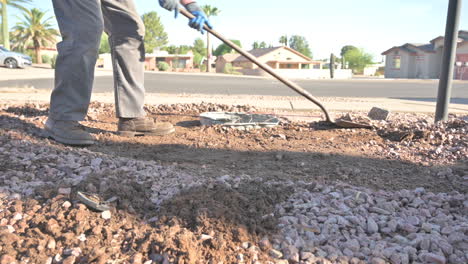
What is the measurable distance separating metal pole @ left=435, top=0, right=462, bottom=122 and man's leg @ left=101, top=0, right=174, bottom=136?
2693 millimetres

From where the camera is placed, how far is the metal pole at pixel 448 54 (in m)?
3.68

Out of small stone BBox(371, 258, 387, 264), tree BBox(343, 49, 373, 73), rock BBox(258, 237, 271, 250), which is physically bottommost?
small stone BBox(371, 258, 387, 264)

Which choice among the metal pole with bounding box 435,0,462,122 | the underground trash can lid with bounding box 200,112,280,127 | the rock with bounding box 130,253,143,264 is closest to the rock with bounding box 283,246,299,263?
the rock with bounding box 130,253,143,264

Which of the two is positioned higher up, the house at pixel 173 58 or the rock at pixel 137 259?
the house at pixel 173 58

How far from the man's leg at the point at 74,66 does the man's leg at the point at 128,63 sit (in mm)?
447

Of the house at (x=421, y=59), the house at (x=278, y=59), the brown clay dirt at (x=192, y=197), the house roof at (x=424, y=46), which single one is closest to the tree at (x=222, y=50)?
the house at (x=278, y=59)

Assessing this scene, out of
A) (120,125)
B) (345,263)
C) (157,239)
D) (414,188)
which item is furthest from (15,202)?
(414,188)

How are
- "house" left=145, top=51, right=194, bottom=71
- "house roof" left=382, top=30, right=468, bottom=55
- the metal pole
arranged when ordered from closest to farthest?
the metal pole, "house roof" left=382, top=30, right=468, bottom=55, "house" left=145, top=51, right=194, bottom=71

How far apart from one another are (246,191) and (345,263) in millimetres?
603

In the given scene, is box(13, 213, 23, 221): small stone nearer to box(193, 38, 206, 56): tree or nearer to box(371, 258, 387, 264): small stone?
box(371, 258, 387, 264): small stone

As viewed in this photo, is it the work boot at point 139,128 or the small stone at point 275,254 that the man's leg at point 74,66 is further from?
the small stone at point 275,254

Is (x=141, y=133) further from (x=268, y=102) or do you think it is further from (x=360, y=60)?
(x=360, y=60)

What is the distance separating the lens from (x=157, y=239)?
1363 millimetres

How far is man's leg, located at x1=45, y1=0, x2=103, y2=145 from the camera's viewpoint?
245cm
